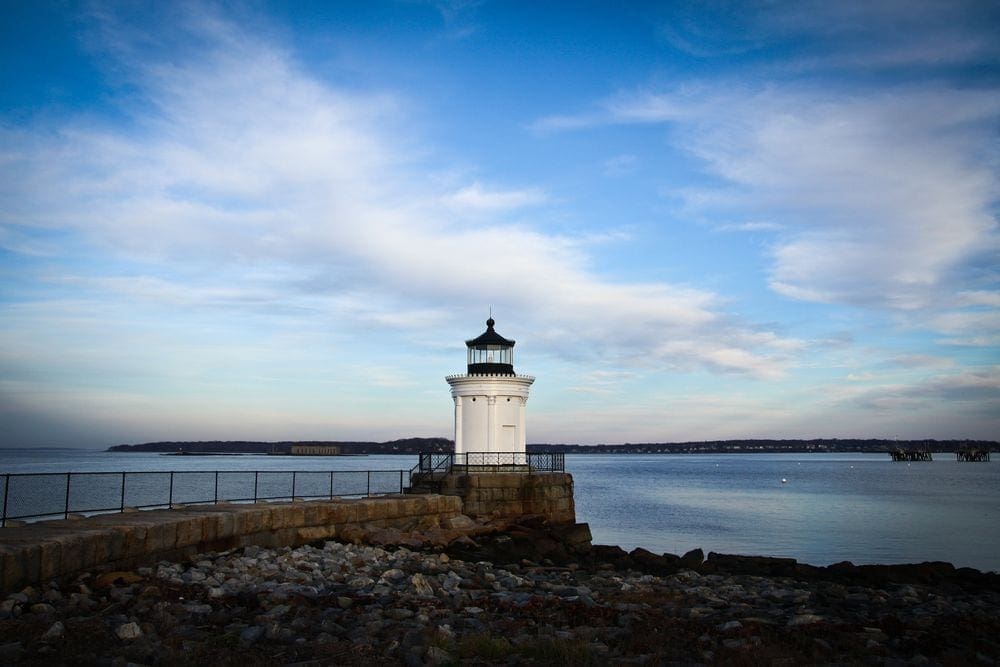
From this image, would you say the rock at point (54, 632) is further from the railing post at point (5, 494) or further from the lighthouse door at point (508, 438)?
the lighthouse door at point (508, 438)

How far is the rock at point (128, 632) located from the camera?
829 centimetres

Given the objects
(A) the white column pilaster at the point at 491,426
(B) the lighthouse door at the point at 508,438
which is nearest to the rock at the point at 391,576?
(A) the white column pilaster at the point at 491,426

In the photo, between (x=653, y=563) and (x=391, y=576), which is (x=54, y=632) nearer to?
(x=391, y=576)

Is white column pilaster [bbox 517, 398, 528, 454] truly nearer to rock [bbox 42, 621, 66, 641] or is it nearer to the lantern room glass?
the lantern room glass

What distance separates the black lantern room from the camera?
27125 millimetres

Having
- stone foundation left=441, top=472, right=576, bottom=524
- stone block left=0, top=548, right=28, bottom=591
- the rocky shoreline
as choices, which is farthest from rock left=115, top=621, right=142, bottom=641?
stone foundation left=441, top=472, right=576, bottom=524

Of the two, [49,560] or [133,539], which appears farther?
[133,539]

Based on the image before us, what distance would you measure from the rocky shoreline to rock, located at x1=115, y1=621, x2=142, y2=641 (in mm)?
21

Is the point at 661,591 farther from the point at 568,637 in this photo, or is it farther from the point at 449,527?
the point at 449,527

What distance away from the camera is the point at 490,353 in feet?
90.4

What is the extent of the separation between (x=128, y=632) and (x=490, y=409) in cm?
1846

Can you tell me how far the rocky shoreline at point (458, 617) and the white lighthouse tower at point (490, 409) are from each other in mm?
9794

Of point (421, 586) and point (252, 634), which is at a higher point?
point (252, 634)

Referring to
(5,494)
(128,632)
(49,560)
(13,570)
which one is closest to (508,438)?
(5,494)
